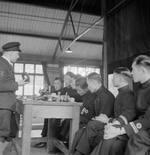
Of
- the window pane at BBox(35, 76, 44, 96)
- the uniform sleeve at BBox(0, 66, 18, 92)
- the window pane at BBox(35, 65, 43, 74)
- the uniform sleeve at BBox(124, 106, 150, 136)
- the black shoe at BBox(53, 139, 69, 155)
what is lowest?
the black shoe at BBox(53, 139, 69, 155)

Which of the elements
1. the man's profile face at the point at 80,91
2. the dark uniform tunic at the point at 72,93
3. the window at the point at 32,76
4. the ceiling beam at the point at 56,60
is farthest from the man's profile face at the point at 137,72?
the window at the point at 32,76

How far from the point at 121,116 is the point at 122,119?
4 centimetres

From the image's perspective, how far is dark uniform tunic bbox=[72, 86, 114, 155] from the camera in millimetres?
2404

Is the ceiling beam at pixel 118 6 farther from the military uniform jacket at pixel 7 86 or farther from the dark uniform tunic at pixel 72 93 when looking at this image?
the military uniform jacket at pixel 7 86

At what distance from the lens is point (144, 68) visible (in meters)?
1.99

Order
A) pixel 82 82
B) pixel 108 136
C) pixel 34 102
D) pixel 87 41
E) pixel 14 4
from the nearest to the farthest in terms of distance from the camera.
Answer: pixel 108 136
pixel 34 102
pixel 82 82
pixel 14 4
pixel 87 41

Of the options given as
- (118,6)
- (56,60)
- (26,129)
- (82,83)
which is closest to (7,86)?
(26,129)

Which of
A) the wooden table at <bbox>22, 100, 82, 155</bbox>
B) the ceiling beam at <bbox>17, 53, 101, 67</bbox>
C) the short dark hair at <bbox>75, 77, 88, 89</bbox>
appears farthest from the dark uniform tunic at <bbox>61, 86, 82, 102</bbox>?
the ceiling beam at <bbox>17, 53, 101, 67</bbox>

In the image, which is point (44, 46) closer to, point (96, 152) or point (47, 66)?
point (47, 66)

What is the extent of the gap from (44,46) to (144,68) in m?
10.3

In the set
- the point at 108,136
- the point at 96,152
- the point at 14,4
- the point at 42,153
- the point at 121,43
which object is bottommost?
the point at 42,153

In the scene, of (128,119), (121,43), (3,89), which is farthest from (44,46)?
(128,119)

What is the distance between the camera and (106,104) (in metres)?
2.55

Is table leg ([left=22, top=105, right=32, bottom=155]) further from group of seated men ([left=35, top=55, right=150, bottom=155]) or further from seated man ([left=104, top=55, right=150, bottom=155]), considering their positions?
seated man ([left=104, top=55, right=150, bottom=155])
